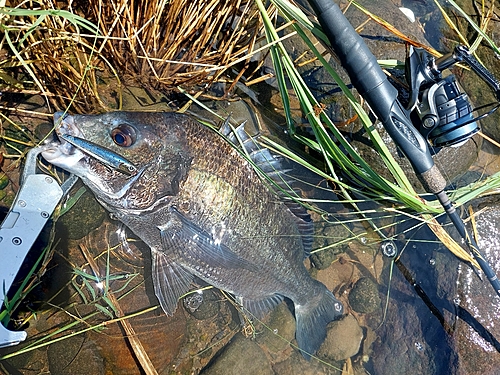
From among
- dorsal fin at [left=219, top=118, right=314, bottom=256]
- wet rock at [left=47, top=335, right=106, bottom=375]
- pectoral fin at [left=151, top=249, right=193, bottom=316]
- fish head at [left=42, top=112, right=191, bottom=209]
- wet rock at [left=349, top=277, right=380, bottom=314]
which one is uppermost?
fish head at [left=42, top=112, right=191, bottom=209]

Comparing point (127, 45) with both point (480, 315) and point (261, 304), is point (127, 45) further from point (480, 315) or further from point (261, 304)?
point (480, 315)

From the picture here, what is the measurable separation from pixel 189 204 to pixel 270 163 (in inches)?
28.9

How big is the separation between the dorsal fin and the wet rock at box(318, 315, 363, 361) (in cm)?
119

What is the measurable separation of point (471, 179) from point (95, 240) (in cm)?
352

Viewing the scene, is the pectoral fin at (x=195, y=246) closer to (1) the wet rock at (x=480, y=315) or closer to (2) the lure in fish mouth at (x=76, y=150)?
(2) the lure in fish mouth at (x=76, y=150)

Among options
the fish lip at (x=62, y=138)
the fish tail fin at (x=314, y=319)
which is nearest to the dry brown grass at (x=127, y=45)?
the fish lip at (x=62, y=138)

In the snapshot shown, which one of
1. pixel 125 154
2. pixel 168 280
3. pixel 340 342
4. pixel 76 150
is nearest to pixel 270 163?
pixel 125 154

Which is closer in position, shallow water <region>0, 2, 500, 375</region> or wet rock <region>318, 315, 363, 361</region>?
Answer: shallow water <region>0, 2, 500, 375</region>

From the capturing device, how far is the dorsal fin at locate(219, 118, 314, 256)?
3.28 metres

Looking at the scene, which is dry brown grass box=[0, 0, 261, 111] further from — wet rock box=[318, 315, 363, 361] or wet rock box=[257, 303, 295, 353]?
wet rock box=[318, 315, 363, 361]

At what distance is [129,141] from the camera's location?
2.86 meters

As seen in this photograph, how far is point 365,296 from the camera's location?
162 inches

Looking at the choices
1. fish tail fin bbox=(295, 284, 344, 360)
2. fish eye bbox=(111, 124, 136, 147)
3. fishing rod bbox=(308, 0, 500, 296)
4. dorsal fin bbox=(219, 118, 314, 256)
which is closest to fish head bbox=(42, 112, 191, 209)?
fish eye bbox=(111, 124, 136, 147)

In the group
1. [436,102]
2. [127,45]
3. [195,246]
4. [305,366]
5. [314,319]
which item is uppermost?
[127,45]
